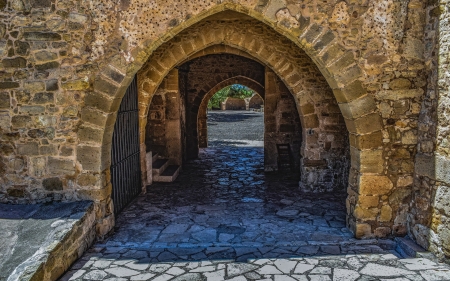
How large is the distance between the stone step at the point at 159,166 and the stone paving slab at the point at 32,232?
10.7 ft

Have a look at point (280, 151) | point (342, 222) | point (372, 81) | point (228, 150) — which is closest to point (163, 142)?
point (280, 151)

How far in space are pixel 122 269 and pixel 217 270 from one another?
98 cm

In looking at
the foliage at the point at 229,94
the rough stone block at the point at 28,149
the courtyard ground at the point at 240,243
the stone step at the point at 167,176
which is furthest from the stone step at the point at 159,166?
the foliage at the point at 229,94

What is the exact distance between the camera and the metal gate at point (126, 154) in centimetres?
571

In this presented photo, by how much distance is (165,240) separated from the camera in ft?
15.9

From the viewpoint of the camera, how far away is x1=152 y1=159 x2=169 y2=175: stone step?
311 inches

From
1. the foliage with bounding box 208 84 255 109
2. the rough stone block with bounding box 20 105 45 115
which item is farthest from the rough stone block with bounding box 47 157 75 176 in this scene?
the foliage with bounding box 208 84 255 109

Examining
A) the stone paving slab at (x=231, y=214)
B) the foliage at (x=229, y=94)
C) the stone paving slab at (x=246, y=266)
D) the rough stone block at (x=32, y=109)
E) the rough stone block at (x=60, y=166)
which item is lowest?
the stone paving slab at (x=246, y=266)

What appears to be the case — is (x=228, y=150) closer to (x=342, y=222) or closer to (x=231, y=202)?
(x=231, y=202)

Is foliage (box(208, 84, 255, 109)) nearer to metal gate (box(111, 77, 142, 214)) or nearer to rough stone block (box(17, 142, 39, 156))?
metal gate (box(111, 77, 142, 214))

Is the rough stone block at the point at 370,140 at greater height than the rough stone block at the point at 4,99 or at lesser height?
lesser

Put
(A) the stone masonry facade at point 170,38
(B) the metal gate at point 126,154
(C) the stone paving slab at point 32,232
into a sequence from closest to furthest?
1. (C) the stone paving slab at point 32,232
2. (A) the stone masonry facade at point 170,38
3. (B) the metal gate at point 126,154

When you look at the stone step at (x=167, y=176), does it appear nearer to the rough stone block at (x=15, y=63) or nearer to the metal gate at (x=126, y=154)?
the metal gate at (x=126, y=154)

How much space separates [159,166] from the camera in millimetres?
8117
